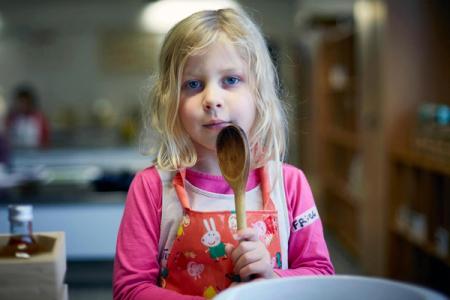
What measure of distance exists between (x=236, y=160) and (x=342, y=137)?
4.69 metres

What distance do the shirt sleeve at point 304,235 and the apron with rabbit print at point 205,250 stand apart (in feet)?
0.14

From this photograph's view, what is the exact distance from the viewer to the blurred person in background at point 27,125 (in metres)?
6.38

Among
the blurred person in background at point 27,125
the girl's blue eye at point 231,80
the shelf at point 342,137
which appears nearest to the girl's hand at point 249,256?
the girl's blue eye at point 231,80

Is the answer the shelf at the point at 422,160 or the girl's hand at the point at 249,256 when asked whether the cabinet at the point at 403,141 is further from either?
the girl's hand at the point at 249,256

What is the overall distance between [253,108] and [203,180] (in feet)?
0.45

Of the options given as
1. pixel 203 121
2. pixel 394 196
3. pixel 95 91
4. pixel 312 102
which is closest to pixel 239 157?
pixel 203 121

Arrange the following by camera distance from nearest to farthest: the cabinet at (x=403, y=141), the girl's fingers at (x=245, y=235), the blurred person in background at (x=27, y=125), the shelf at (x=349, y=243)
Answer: the girl's fingers at (x=245, y=235) < the cabinet at (x=403, y=141) < the shelf at (x=349, y=243) < the blurred person in background at (x=27, y=125)

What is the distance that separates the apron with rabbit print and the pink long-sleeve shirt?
31 mm

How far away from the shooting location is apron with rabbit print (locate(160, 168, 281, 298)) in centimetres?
92

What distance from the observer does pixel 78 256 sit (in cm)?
231

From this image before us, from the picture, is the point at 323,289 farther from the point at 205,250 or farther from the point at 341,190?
the point at 341,190

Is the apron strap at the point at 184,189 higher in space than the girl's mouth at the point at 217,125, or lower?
lower

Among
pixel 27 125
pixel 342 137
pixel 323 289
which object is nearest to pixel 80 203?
pixel 323 289

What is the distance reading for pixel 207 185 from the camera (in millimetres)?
981
